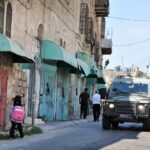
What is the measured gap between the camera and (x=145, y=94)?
71.5 feet

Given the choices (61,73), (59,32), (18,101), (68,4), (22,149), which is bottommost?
(22,149)

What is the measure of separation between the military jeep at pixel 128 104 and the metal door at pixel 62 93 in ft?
22.2

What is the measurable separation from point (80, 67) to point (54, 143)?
14.6m

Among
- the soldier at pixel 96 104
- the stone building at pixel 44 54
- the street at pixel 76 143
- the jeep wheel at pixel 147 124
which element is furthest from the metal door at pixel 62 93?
the street at pixel 76 143

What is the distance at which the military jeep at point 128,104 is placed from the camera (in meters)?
20.9

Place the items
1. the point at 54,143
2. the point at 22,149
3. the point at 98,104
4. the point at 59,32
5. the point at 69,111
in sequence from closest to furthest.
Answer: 1. the point at 22,149
2. the point at 54,143
3. the point at 59,32
4. the point at 98,104
5. the point at 69,111

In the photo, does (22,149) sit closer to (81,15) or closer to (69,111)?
(69,111)

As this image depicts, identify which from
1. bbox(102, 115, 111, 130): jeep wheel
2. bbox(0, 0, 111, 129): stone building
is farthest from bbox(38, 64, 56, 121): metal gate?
bbox(102, 115, 111, 130): jeep wheel

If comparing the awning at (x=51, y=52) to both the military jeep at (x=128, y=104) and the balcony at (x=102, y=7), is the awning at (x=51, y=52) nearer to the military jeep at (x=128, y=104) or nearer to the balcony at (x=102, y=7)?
the military jeep at (x=128, y=104)

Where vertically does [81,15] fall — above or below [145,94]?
above

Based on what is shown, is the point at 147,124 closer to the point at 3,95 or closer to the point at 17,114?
the point at 3,95

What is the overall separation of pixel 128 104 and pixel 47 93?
6184 millimetres

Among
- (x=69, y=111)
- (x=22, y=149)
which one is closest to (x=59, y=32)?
(x=69, y=111)

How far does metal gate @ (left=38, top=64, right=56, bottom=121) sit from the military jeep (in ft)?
12.9
